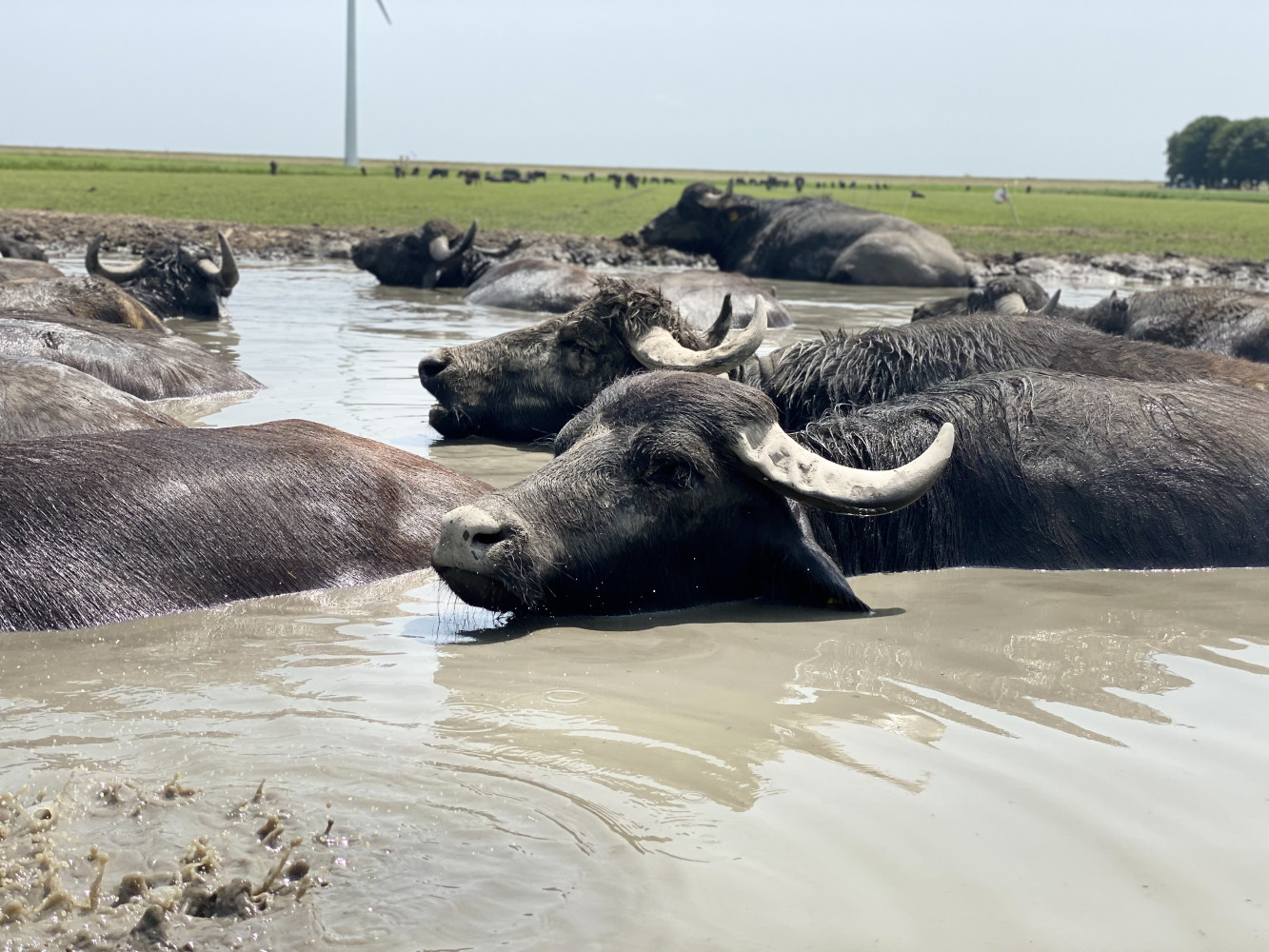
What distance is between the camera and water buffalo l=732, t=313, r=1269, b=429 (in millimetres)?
7461

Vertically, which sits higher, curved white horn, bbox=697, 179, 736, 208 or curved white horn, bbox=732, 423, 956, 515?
curved white horn, bbox=697, 179, 736, 208

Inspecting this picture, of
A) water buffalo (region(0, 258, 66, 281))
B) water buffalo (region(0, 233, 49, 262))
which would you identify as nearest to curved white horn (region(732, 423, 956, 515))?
water buffalo (region(0, 258, 66, 281))

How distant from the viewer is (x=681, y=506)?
543 centimetres

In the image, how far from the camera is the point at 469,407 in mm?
9383

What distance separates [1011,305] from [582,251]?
18.3 m

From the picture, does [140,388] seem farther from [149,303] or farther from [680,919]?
[680,919]

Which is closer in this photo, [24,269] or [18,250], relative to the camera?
[24,269]

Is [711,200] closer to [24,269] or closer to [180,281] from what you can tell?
[180,281]

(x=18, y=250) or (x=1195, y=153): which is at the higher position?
(x=1195, y=153)

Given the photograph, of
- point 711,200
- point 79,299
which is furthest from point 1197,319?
point 711,200

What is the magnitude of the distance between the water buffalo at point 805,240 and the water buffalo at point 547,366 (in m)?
16.4

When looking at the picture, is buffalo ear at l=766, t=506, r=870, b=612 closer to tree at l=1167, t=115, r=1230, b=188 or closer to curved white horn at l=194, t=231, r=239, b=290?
curved white horn at l=194, t=231, r=239, b=290

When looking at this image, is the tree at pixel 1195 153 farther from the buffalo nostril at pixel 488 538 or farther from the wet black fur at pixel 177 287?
the buffalo nostril at pixel 488 538

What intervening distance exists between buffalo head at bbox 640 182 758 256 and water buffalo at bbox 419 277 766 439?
18.0 meters
